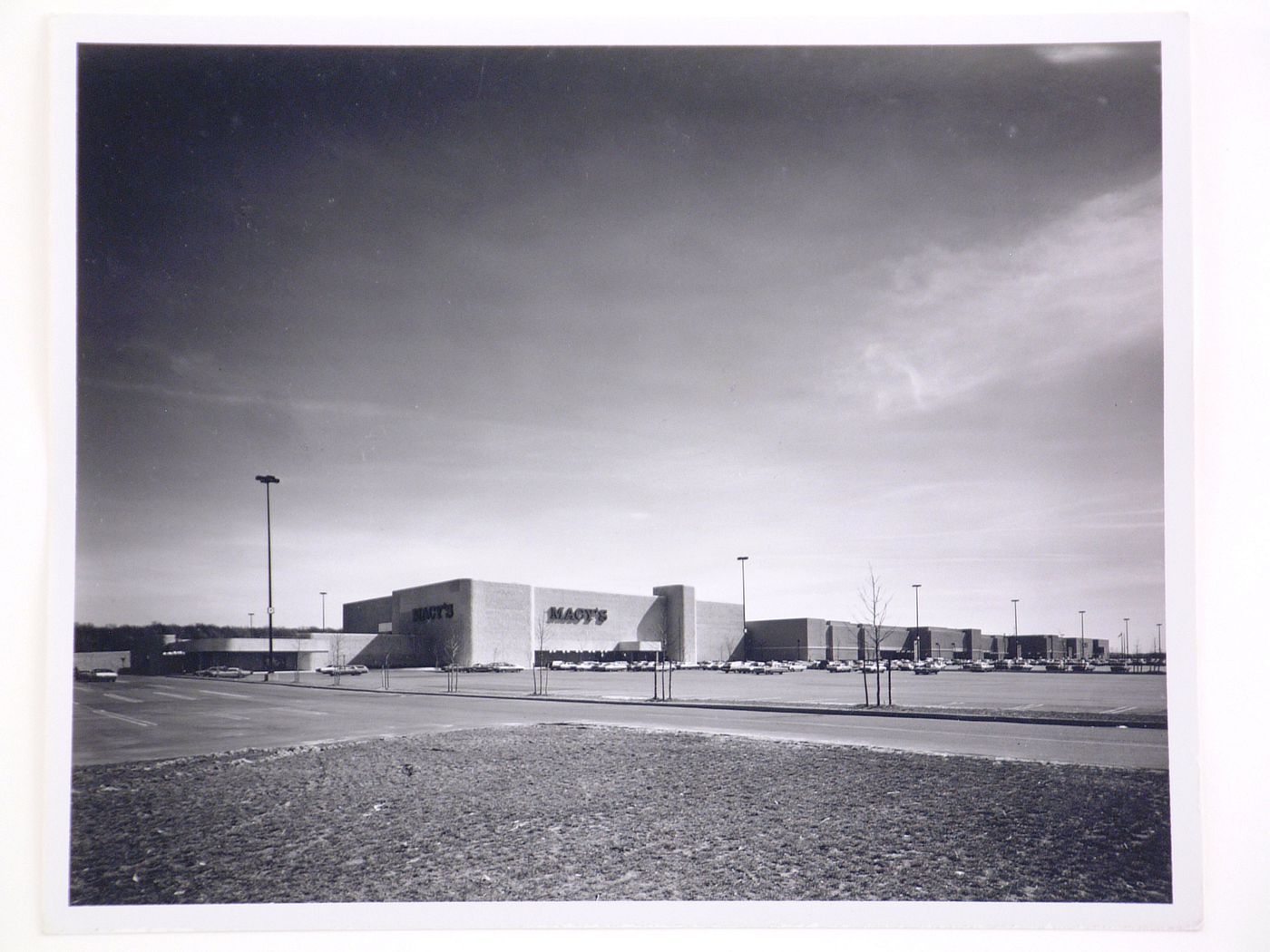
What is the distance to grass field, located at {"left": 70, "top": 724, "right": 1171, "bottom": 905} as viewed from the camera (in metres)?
5.46

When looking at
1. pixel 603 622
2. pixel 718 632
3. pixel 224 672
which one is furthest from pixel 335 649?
pixel 718 632

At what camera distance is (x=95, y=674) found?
778 centimetres

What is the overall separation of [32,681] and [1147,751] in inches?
389

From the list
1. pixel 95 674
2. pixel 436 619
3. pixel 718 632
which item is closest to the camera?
pixel 95 674

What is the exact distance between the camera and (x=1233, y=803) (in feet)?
18.6

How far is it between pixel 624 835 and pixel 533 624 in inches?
1313

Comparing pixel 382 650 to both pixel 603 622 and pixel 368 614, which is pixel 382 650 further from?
pixel 603 622

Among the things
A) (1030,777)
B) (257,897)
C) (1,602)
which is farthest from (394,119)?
(1030,777)

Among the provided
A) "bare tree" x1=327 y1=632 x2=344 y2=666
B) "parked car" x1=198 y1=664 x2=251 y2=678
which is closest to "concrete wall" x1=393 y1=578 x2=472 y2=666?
"bare tree" x1=327 y1=632 x2=344 y2=666

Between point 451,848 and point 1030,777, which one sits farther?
point 1030,777

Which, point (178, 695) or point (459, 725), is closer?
point (459, 725)

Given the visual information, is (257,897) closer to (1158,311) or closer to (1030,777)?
(1030,777)

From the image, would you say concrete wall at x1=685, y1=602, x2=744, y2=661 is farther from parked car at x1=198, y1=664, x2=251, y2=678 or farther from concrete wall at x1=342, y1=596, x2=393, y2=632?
parked car at x1=198, y1=664, x2=251, y2=678

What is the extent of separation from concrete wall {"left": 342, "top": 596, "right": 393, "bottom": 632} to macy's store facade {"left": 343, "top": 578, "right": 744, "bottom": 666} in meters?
0.04
